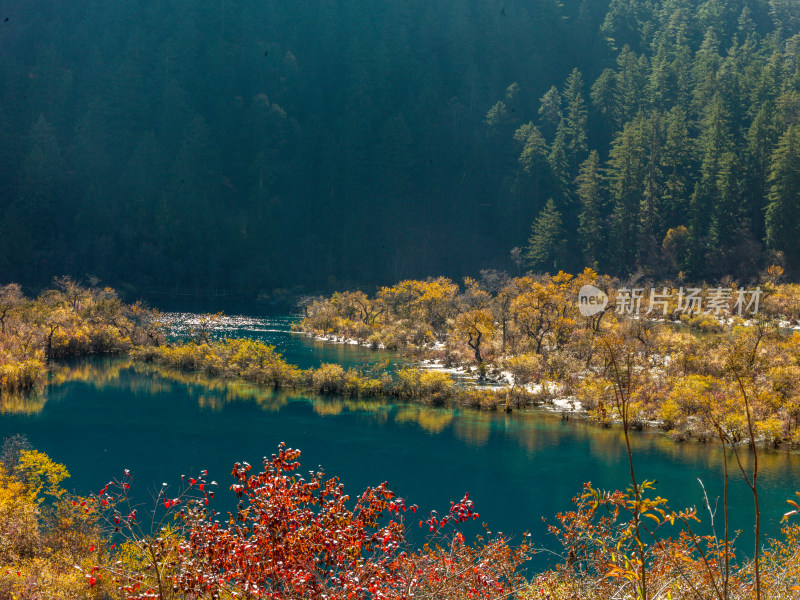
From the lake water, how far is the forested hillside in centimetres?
4881

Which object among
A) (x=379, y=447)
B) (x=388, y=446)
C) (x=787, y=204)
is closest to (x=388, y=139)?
(x=787, y=204)

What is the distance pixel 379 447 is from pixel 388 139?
261 feet

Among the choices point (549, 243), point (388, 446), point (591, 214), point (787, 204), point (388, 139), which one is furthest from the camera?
point (388, 139)

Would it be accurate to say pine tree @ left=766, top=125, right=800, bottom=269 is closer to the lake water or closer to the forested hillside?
the forested hillside

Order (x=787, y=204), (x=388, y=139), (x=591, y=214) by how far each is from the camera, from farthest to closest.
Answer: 1. (x=388, y=139)
2. (x=591, y=214)
3. (x=787, y=204)

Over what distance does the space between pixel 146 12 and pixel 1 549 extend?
116 metres

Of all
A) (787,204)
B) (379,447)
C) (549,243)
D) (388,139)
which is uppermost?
(388,139)

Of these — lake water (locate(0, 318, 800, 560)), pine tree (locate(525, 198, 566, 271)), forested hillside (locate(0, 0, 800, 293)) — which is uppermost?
forested hillside (locate(0, 0, 800, 293))

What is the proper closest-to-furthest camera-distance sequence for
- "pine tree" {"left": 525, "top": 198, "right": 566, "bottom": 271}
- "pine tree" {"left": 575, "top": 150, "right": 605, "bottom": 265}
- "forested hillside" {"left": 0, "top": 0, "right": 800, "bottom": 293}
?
"forested hillside" {"left": 0, "top": 0, "right": 800, "bottom": 293}, "pine tree" {"left": 575, "top": 150, "right": 605, "bottom": 265}, "pine tree" {"left": 525, "top": 198, "right": 566, "bottom": 271}

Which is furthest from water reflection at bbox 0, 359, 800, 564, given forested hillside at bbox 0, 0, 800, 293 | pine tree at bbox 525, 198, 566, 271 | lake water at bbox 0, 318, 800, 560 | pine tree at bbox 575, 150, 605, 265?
pine tree at bbox 575, 150, 605, 265

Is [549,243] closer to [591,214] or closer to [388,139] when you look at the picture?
[591,214]

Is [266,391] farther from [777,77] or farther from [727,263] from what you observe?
[777,77]

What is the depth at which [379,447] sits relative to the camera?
20.9 meters

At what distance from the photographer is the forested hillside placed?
7088cm
